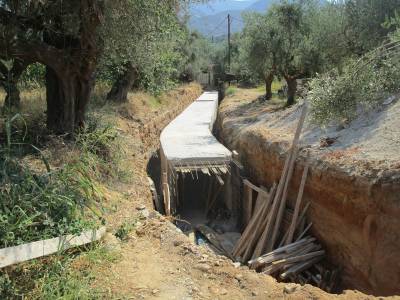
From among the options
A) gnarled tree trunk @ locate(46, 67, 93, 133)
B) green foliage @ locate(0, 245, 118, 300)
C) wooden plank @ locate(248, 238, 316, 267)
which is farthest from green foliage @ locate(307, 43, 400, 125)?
green foliage @ locate(0, 245, 118, 300)

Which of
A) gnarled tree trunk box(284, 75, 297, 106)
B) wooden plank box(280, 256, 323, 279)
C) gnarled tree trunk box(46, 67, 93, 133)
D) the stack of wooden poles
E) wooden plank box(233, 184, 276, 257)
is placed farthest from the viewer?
gnarled tree trunk box(284, 75, 297, 106)

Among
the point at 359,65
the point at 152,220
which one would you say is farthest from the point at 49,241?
the point at 359,65

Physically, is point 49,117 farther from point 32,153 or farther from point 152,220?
point 152,220

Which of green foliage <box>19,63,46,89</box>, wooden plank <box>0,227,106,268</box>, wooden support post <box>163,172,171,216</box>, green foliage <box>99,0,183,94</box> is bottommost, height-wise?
wooden support post <box>163,172,171,216</box>

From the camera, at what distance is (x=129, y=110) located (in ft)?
54.3

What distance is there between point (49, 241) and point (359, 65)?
8.93 m

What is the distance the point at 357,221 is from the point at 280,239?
2294mm

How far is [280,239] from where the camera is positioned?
31.5 ft

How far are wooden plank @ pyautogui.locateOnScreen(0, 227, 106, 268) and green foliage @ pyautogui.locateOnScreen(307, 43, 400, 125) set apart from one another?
24.0 ft

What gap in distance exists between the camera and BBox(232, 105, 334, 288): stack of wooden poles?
8359 mm

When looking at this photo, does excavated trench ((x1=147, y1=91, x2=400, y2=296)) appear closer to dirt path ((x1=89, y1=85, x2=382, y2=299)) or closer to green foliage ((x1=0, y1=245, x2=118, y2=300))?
dirt path ((x1=89, y1=85, x2=382, y2=299))

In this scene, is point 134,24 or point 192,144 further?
point 192,144

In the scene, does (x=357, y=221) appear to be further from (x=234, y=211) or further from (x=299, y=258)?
(x=234, y=211)

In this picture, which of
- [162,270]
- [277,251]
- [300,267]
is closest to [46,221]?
[162,270]
